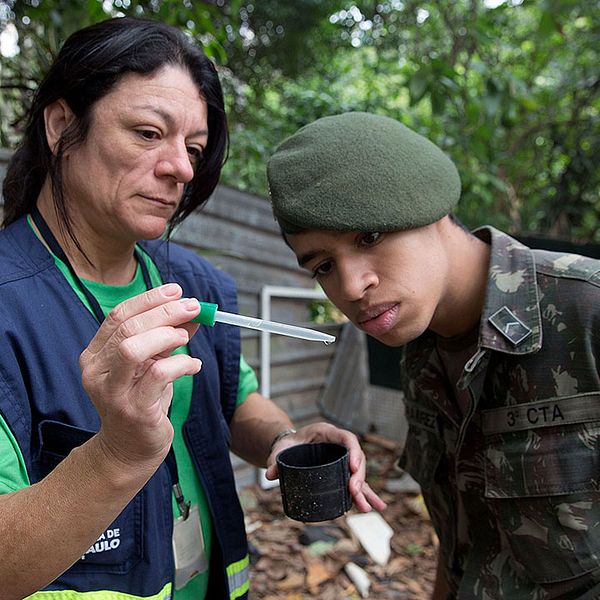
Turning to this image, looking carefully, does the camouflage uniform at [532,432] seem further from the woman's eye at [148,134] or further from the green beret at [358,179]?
the woman's eye at [148,134]

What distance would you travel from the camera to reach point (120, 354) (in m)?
0.92

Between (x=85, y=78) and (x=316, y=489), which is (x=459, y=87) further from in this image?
(x=316, y=489)

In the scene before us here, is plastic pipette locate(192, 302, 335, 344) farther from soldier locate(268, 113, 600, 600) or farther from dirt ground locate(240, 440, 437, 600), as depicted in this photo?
dirt ground locate(240, 440, 437, 600)

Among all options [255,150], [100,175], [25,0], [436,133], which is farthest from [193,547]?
[436,133]

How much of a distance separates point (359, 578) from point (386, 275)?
2.31m

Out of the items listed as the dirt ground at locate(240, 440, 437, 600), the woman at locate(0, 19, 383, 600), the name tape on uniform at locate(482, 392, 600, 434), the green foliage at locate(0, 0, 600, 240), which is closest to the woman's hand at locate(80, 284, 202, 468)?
the woman at locate(0, 19, 383, 600)

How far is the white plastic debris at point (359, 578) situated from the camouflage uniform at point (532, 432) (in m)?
1.63

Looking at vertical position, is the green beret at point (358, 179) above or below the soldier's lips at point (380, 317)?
above

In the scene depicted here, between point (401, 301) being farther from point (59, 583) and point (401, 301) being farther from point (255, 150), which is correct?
point (255, 150)

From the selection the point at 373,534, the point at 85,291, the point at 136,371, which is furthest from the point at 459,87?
the point at 136,371

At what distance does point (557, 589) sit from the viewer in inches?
55.9

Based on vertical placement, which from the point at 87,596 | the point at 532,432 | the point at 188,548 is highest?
the point at 532,432

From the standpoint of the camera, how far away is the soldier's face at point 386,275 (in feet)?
4.67

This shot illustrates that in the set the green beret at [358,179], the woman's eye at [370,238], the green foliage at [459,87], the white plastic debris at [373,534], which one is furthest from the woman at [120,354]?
the green foliage at [459,87]
